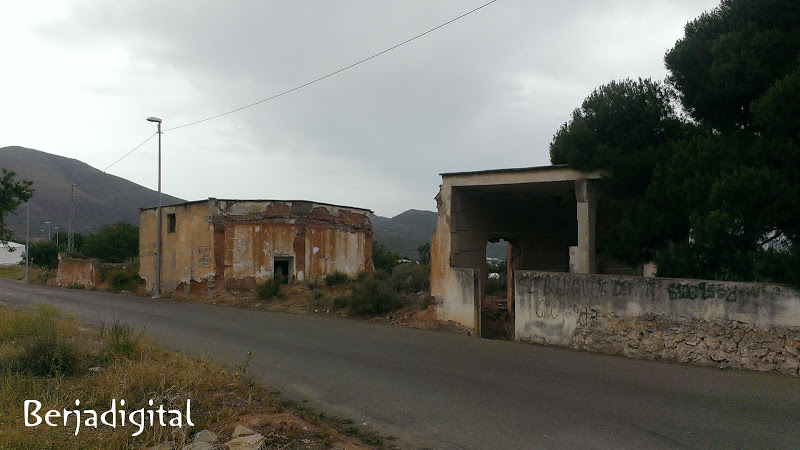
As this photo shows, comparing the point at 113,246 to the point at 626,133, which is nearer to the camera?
the point at 626,133

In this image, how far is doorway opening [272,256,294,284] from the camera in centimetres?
2647

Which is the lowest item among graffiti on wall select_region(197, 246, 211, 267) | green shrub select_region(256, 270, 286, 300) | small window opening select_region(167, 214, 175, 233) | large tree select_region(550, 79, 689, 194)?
green shrub select_region(256, 270, 286, 300)

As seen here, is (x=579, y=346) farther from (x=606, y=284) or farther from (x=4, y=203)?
(x=4, y=203)

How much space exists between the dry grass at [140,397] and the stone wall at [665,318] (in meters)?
6.40

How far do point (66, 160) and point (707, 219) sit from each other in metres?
174

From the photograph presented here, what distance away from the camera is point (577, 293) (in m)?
11.2

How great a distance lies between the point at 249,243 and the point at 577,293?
59.9ft

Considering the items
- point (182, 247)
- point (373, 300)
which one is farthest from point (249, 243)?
point (373, 300)

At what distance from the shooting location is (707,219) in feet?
31.5

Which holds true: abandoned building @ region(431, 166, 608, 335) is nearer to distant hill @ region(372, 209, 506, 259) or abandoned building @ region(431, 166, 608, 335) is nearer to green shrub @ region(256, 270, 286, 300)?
green shrub @ region(256, 270, 286, 300)

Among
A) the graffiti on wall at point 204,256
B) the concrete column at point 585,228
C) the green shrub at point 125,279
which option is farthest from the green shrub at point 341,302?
the green shrub at point 125,279

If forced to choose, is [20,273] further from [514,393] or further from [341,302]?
[514,393]

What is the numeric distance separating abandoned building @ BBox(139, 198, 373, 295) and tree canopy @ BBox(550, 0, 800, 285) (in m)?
16.2

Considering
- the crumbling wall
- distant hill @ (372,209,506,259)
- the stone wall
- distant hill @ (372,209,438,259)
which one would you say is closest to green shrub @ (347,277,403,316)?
the stone wall
